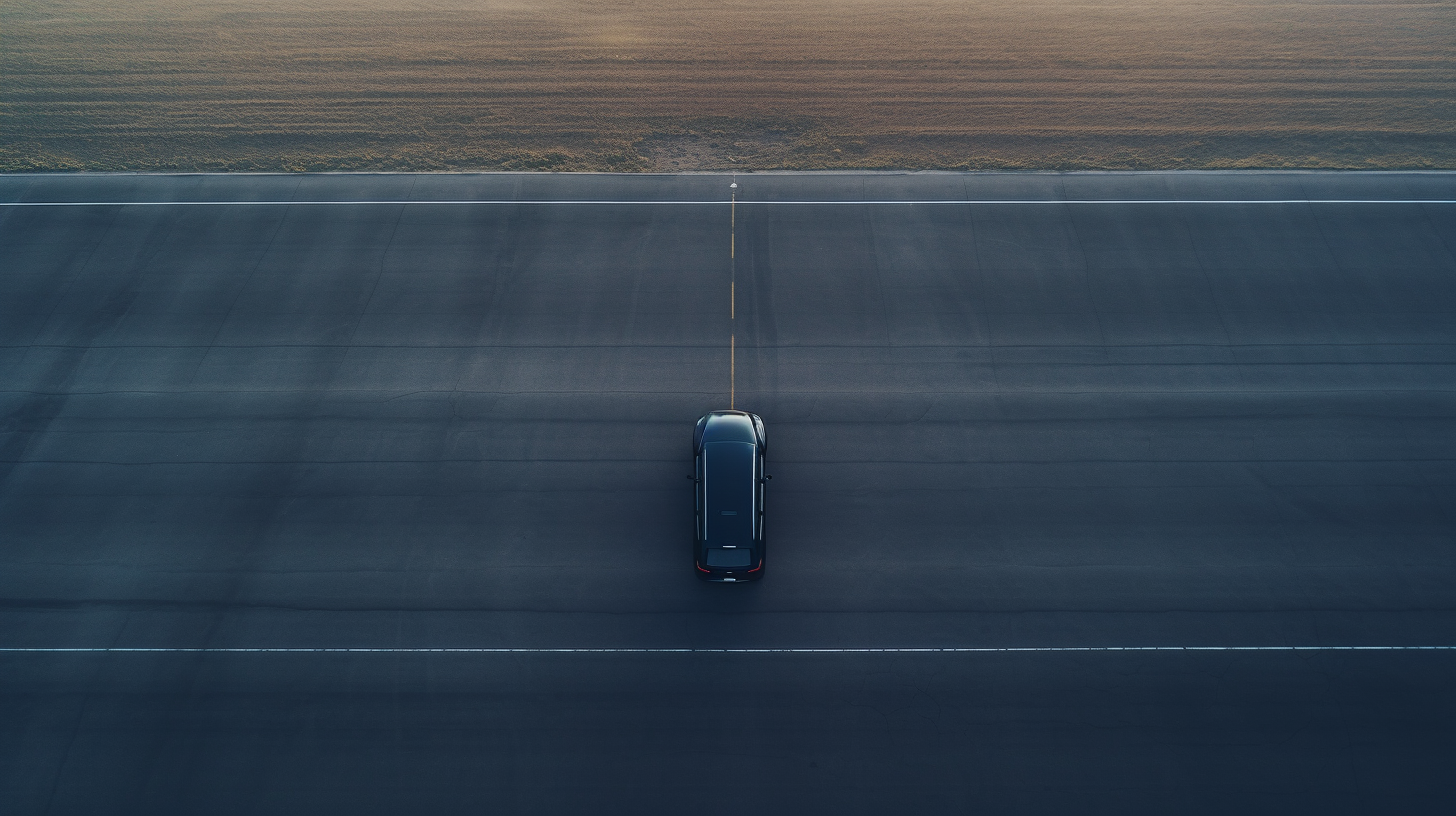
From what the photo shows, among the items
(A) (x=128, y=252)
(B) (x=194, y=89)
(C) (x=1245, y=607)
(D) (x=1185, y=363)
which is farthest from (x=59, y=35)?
(C) (x=1245, y=607)

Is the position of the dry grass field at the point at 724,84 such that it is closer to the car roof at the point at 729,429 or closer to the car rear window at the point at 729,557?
the car roof at the point at 729,429

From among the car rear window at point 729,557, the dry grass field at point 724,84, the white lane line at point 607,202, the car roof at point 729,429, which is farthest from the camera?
the dry grass field at point 724,84

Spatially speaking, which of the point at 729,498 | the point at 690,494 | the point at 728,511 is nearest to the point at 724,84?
the point at 690,494

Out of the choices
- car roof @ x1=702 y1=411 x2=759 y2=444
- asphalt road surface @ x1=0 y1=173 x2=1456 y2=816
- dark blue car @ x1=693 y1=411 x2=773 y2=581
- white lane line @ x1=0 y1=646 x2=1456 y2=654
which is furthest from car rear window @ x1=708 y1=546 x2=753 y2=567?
car roof @ x1=702 y1=411 x2=759 y2=444

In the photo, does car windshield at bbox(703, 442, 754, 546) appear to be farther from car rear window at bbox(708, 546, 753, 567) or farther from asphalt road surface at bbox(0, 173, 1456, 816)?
asphalt road surface at bbox(0, 173, 1456, 816)

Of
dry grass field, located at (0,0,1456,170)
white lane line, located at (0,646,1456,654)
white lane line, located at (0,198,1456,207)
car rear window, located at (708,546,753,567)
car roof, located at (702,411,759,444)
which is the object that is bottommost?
white lane line, located at (0,646,1456,654)

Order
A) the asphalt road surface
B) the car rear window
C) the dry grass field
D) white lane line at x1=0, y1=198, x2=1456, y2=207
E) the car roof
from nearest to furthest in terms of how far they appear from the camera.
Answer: the asphalt road surface, the car rear window, the car roof, white lane line at x1=0, y1=198, x2=1456, y2=207, the dry grass field

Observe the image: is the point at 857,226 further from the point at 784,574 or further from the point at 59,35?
the point at 59,35

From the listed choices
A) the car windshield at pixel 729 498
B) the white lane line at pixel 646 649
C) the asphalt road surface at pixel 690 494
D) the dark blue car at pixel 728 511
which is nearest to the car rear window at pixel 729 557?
the dark blue car at pixel 728 511

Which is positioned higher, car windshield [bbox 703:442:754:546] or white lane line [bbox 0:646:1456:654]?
car windshield [bbox 703:442:754:546]
